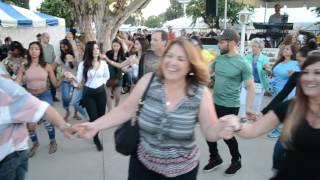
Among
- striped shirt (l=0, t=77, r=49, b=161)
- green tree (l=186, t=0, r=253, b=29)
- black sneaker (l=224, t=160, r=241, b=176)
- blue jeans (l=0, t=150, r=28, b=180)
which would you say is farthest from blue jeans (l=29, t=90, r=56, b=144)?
green tree (l=186, t=0, r=253, b=29)

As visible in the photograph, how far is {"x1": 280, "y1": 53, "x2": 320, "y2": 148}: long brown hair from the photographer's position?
245 centimetres

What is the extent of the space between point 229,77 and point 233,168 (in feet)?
4.09

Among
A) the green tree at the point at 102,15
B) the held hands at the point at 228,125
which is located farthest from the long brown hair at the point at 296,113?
the green tree at the point at 102,15

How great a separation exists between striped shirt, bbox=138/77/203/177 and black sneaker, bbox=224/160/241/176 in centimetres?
241

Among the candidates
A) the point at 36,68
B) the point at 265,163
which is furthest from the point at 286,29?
the point at 36,68

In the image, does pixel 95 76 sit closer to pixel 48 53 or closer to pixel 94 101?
pixel 94 101

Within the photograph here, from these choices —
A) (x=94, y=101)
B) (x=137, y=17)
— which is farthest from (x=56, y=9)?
(x=94, y=101)

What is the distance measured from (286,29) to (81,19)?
24.5 ft

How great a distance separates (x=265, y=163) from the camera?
18.3 ft

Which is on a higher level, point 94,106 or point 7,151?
point 7,151

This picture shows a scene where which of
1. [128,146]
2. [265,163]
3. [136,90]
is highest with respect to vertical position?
[136,90]

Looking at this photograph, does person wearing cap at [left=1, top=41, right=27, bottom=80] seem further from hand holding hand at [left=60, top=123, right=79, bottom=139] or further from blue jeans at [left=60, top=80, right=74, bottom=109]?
hand holding hand at [left=60, top=123, right=79, bottom=139]

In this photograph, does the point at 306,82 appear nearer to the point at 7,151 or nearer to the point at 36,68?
the point at 7,151

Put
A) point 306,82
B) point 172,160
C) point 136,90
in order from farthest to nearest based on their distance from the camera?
point 136,90 < point 172,160 < point 306,82
